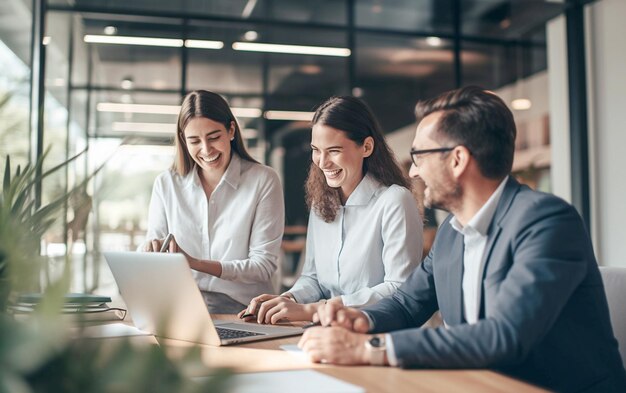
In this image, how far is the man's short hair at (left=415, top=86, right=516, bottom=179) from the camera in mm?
1568

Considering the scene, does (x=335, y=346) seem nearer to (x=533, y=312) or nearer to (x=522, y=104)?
(x=533, y=312)

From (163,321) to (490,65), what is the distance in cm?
602

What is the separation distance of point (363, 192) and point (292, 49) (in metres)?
3.53

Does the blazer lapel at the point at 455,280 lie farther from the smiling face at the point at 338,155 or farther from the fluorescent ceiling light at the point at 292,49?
the fluorescent ceiling light at the point at 292,49

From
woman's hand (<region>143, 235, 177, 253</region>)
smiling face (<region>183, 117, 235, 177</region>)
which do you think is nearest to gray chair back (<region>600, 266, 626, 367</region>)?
woman's hand (<region>143, 235, 177, 253</region>)

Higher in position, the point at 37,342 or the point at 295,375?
the point at 37,342

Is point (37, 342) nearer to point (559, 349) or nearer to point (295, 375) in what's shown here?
point (295, 375)

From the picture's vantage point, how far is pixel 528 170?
5.90 meters

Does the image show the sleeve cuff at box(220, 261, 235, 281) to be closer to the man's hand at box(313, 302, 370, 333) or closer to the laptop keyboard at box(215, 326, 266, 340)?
the laptop keyboard at box(215, 326, 266, 340)

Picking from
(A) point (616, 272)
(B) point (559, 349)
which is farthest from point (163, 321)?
(A) point (616, 272)

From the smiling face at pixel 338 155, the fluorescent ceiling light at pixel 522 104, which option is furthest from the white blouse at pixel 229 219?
the fluorescent ceiling light at pixel 522 104

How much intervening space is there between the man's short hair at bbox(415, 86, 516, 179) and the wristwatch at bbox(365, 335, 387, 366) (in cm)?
52

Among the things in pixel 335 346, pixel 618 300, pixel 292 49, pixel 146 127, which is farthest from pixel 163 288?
pixel 292 49

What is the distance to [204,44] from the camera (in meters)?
5.42
